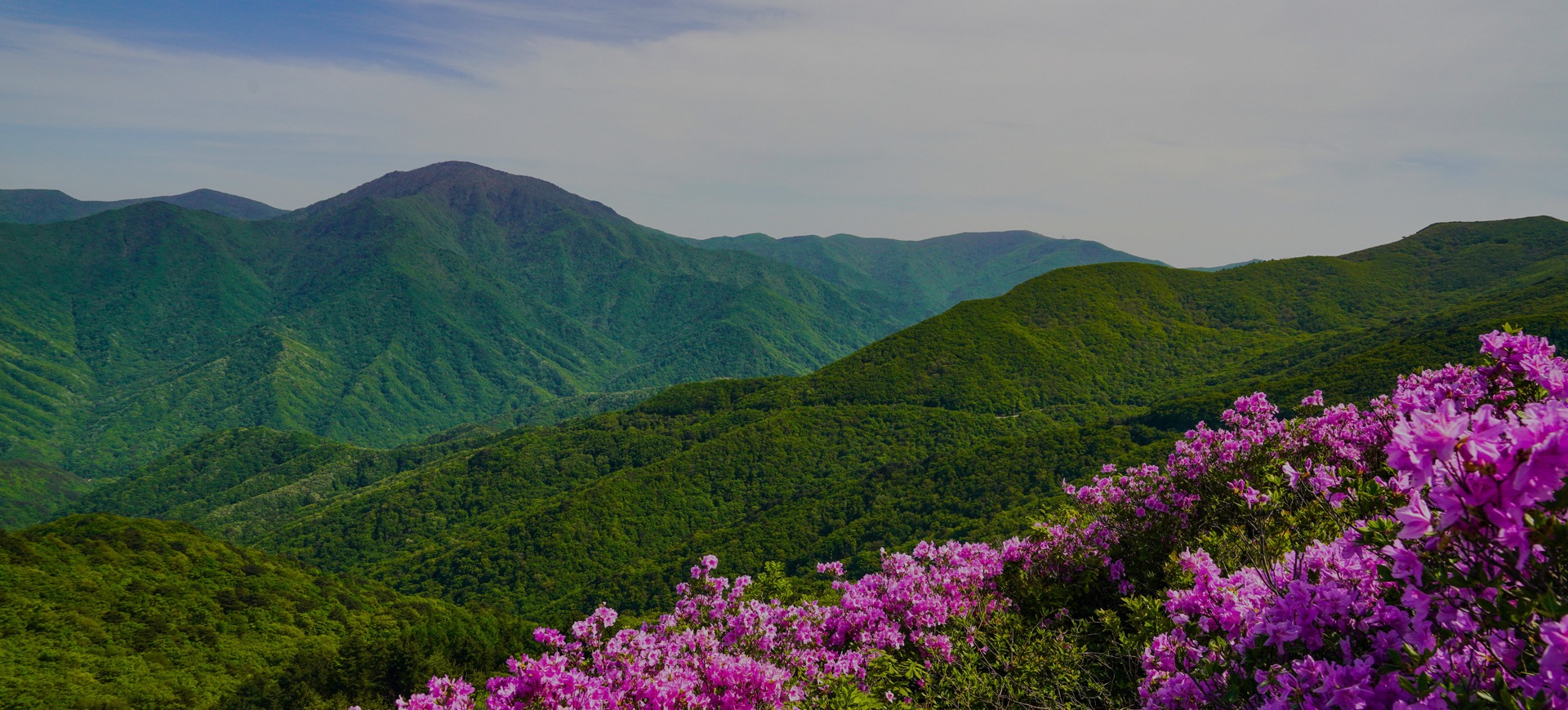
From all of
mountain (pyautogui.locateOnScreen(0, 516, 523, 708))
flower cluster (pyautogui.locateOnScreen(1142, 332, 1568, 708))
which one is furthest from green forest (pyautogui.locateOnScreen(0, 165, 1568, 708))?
flower cluster (pyautogui.locateOnScreen(1142, 332, 1568, 708))

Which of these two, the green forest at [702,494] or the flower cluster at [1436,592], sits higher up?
the flower cluster at [1436,592]

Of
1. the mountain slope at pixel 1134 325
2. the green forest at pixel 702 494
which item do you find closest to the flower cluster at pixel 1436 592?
the green forest at pixel 702 494

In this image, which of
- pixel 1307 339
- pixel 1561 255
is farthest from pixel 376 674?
pixel 1561 255

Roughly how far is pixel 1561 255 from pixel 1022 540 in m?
262

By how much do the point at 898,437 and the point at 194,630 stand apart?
116942 millimetres

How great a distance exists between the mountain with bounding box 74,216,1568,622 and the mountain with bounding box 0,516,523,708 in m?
32.0

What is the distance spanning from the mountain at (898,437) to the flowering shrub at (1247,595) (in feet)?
223

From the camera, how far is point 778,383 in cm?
18600

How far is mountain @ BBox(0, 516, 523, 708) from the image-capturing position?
51.3 meters

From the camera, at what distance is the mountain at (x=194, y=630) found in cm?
5134

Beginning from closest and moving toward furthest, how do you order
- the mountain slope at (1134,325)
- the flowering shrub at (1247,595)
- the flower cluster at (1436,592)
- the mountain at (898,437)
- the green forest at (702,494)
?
the flower cluster at (1436,592)
the flowering shrub at (1247,595)
the green forest at (702,494)
the mountain at (898,437)
the mountain slope at (1134,325)

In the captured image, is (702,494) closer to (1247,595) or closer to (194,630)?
(194,630)

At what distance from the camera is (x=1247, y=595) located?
486cm

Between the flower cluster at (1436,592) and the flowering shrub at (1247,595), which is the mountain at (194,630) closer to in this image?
the flowering shrub at (1247,595)
